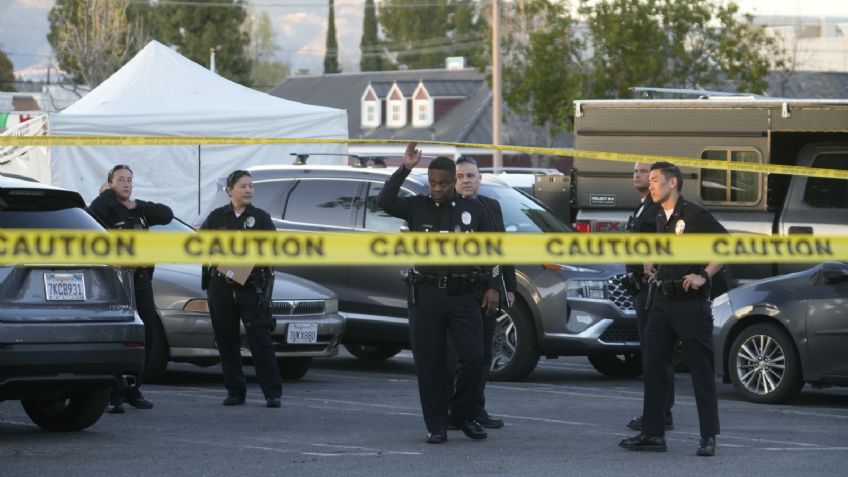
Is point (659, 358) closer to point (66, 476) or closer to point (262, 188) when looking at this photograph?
point (66, 476)

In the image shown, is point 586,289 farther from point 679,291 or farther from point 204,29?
point 204,29

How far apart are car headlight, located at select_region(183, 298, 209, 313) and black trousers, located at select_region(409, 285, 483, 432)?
10.4 feet

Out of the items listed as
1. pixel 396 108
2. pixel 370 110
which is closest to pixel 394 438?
pixel 396 108

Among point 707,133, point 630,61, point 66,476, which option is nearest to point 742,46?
point 630,61

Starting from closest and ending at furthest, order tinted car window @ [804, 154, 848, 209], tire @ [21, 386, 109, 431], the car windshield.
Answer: tire @ [21, 386, 109, 431], the car windshield, tinted car window @ [804, 154, 848, 209]

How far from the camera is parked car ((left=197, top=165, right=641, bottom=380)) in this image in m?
13.2

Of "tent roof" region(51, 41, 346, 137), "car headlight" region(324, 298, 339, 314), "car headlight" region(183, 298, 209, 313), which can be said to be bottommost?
"car headlight" region(324, 298, 339, 314)

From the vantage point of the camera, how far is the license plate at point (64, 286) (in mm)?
9008

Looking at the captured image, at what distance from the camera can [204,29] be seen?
249ft

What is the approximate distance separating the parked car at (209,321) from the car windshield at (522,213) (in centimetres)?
184

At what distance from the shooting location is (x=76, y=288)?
913cm

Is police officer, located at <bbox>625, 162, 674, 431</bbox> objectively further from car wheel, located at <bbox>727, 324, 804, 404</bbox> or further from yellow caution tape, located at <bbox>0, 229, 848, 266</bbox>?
yellow caution tape, located at <bbox>0, 229, 848, 266</bbox>

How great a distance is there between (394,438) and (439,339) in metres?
0.73

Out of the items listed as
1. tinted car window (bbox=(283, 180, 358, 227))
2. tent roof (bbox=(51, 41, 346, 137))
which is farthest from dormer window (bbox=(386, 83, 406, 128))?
tinted car window (bbox=(283, 180, 358, 227))
